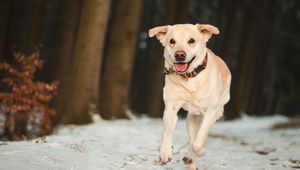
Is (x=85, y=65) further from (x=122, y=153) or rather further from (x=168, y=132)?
(x=168, y=132)

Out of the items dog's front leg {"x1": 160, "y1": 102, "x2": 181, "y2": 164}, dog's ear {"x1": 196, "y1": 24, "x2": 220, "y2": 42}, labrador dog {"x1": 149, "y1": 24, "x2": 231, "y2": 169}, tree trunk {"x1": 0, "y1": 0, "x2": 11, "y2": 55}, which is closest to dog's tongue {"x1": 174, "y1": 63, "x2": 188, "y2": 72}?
labrador dog {"x1": 149, "y1": 24, "x2": 231, "y2": 169}

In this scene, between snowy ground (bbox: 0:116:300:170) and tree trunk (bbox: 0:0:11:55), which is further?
tree trunk (bbox: 0:0:11:55)

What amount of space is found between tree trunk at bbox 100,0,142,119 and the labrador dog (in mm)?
8444

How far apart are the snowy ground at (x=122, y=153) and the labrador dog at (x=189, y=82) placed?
0.67 metres

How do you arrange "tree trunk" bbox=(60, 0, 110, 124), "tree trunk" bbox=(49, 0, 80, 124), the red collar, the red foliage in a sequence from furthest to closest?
"tree trunk" bbox=(49, 0, 80, 124)
"tree trunk" bbox=(60, 0, 110, 124)
the red foliage
the red collar

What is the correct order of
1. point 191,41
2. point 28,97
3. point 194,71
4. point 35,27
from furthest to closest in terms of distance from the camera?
point 35,27 < point 28,97 < point 194,71 < point 191,41

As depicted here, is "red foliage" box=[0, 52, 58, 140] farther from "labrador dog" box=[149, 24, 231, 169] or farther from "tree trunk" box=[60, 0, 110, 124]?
"labrador dog" box=[149, 24, 231, 169]

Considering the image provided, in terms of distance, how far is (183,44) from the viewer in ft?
21.7

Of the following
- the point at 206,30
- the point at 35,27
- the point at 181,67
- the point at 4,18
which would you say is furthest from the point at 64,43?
the point at 181,67

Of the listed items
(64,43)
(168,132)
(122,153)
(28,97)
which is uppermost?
(64,43)

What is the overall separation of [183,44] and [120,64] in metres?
8.95

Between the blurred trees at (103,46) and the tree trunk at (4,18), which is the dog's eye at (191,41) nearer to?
the blurred trees at (103,46)

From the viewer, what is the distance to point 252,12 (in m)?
28.2

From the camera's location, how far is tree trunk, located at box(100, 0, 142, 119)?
1538 centimetres
